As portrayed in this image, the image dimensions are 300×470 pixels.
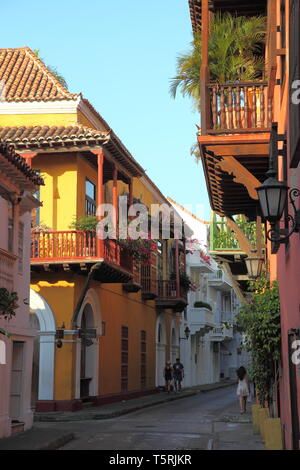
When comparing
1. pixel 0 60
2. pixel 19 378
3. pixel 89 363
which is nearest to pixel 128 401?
pixel 89 363

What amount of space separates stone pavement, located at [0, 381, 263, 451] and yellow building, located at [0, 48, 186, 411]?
1.08 meters

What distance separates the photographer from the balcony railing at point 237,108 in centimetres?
1310

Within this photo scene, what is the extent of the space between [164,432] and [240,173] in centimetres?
684

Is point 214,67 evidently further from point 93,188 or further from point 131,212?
point 131,212

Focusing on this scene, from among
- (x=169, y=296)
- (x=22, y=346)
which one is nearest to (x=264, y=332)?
(x=22, y=346)

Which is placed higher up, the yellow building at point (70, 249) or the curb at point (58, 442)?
the yellow building at point (70, 249)

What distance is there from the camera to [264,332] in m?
12.8

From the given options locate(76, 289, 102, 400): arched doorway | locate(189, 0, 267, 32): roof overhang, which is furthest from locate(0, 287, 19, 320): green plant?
locate(76, 289, 102, 400): arched doorway

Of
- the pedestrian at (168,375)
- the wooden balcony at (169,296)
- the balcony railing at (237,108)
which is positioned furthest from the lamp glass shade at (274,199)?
the pedestrian at (168,375)

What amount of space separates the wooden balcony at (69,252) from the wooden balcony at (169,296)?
40.1 ft

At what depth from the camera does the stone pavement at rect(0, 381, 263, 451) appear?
14.5 meters

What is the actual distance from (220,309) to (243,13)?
4616 centimetres

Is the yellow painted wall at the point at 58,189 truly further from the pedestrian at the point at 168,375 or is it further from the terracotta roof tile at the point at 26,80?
the pedestrian at the point at 168,375

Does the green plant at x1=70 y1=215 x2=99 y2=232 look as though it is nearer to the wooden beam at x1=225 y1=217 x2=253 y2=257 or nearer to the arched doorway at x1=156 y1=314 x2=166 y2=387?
the wooden beam at x1=225 y1=217 x2=253 y2=257
